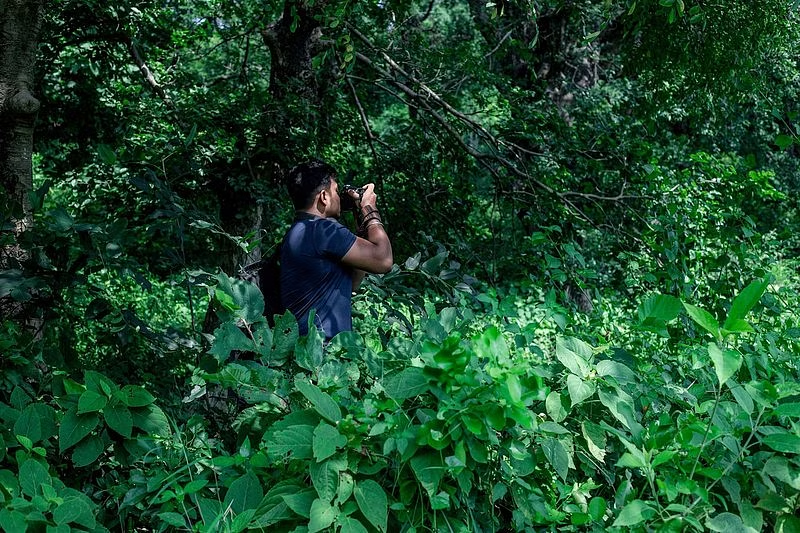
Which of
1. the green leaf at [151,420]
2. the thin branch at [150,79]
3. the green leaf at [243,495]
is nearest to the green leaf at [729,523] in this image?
the green leaf at [243,495]

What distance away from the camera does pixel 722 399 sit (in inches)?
76.6

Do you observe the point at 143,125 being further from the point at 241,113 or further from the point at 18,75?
the point at 18,75

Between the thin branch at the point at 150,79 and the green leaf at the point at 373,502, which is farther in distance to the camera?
the thin branch at the point at 150,79

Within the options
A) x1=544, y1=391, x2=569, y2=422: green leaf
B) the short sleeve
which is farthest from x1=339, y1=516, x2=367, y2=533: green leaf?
the short sleeve

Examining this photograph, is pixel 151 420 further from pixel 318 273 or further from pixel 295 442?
pixel 318 273

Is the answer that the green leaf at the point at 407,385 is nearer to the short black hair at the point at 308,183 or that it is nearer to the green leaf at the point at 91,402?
the green leaf at the point at 91,402

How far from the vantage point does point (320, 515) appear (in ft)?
5.25

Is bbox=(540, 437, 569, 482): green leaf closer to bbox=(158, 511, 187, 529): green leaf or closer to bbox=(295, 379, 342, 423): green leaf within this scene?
bbox=(295, 379, 342, 423): green leaf

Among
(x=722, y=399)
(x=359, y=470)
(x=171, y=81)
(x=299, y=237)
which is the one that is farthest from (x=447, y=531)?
(x=171, y=81)

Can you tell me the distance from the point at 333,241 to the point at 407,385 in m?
1.94

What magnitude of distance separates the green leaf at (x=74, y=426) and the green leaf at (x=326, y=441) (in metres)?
0.67

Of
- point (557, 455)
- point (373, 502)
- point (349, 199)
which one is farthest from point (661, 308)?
point (349, 199)

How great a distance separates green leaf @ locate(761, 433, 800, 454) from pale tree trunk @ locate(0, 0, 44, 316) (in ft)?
10.4

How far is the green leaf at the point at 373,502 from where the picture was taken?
5.29 ft
